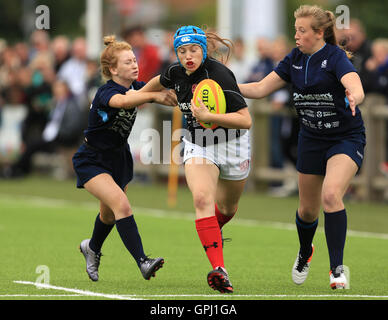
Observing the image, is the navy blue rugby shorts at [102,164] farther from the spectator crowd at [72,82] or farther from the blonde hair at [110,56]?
the spectator crowd at [72,82]

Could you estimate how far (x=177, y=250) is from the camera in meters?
11.1

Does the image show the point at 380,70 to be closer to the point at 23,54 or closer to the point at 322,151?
the point at 322,151

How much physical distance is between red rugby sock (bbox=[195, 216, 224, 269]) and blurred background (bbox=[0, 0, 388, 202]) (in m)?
4.24

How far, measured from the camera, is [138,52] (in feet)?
62.2

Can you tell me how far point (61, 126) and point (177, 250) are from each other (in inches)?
368

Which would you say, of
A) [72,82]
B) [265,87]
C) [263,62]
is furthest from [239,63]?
[265,87]

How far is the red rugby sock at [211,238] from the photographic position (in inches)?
317

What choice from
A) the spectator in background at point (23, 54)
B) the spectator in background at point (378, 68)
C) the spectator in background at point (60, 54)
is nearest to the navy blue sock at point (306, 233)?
the spectator in background at point (378, 68)

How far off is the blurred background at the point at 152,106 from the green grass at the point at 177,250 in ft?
2.69

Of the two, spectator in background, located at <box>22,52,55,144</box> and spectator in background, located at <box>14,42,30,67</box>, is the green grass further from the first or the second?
spectator in background, located at <box>14,42,30,67</box>

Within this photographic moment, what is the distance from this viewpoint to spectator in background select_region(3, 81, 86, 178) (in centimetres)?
2000

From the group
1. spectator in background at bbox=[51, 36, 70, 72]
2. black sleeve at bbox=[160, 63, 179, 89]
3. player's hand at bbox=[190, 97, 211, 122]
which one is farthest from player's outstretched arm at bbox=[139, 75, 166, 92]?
spectator in background at bbox=[51, 36, 70, 72]
